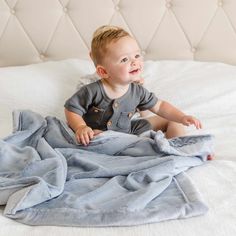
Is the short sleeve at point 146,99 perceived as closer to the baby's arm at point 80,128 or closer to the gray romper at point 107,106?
the gray romper at point 107,106

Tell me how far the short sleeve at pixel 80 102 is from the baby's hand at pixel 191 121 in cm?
30

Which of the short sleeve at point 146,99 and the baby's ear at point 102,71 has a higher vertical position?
the baby's ear at point 102,71

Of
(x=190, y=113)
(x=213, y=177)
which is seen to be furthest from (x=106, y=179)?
(x=190, y=113)

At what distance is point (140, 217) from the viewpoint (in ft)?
2.79

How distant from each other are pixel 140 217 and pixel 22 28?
1.20 metres

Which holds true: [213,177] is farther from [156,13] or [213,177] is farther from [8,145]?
[156,13]

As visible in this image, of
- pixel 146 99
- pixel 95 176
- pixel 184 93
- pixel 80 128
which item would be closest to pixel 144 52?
pixel 184 93

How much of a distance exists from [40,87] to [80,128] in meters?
0.41

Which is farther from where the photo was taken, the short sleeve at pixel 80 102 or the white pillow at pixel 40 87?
the white pillow at pixel 40 87

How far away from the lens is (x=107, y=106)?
1.33 meters

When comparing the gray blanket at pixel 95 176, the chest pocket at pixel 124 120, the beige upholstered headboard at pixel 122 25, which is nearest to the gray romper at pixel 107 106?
the chest pocket at pixel 124 120

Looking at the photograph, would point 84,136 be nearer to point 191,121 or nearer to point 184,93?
point 191,121

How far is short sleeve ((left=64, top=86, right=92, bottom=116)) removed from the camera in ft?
4.30

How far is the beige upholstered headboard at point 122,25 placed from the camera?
70.0 inches
